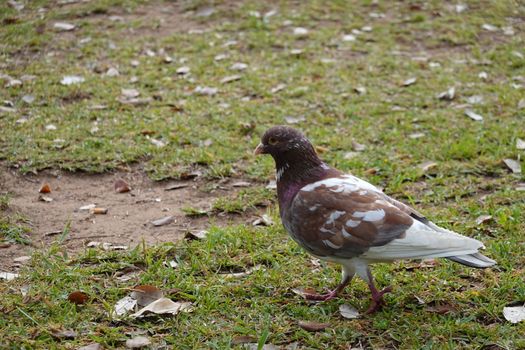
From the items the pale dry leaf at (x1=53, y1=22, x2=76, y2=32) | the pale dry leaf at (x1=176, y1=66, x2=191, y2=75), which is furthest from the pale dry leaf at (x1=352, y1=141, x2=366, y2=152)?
the pale dry leaf at (x1=53, y1=22, x2=76, y2=32)

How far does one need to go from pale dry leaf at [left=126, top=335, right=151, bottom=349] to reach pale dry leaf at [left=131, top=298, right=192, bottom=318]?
23cm

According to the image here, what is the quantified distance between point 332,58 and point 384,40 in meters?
0.91

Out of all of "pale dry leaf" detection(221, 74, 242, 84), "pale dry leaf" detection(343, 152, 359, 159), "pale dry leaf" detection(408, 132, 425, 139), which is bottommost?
"pale dry leaf" detection(408, 132, 425, 139)

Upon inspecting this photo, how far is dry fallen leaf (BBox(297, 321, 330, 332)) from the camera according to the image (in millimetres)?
3713

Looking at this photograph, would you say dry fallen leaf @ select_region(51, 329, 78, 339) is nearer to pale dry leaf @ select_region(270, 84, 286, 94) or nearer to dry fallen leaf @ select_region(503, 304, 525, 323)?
dry fallen leaf @ select_region(503, 304, 525, 323)

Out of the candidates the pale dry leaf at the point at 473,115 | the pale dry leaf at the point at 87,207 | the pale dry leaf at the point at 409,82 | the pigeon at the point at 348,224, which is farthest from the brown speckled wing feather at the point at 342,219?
the pale dry leaf at the point at 409,82

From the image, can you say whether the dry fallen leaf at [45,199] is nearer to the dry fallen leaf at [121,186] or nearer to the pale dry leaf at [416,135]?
the dry fallen leaf at [121,186]

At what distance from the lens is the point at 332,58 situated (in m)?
8.46

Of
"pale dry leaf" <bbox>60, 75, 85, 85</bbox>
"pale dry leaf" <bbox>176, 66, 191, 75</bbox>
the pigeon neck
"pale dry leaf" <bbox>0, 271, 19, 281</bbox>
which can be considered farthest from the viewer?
"pale dry leaf" <bbox>176, 66, 191, 75</bbox>

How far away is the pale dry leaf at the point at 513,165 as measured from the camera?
5602mm

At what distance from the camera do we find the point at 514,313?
12.4ft

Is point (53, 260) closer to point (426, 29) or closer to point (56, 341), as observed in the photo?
point (56, 341)

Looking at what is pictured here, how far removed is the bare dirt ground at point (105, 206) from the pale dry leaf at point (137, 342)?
1173 mm

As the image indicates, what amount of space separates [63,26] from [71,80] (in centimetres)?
195
